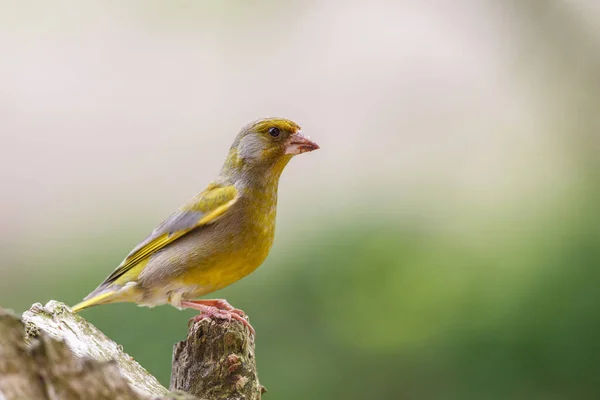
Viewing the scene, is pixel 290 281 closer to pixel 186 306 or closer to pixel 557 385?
pixel 557 385

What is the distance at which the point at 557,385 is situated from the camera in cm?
530

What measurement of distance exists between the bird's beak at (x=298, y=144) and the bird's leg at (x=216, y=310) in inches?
30.6

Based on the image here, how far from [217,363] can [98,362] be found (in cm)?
106

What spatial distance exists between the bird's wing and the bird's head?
0.48 ft

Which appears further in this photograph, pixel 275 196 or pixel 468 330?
pixel 468 330

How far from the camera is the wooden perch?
1.71 m

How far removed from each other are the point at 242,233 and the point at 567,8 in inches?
225

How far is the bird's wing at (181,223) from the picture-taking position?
11.1 feet

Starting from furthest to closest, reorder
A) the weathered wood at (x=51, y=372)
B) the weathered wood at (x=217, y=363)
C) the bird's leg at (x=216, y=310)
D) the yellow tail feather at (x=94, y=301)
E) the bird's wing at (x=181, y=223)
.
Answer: the bird's wing at (x=181, y=223) < the yellow tail feather at (x=94, y=301) < the bird's leg at (x=216, y=310) < the weathered wood at (x=217, y=363) < the weathered wood at (x=51, y=372)

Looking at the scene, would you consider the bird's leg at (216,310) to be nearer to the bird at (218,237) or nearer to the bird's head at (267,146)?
the bird at (218,237)

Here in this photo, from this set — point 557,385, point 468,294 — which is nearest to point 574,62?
point 468,294

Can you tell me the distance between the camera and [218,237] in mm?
3268

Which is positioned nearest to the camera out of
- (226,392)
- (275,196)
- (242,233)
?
(226,392)

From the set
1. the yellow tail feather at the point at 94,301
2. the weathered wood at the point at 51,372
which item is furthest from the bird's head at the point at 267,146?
the weathered wood at the point at 51,372
